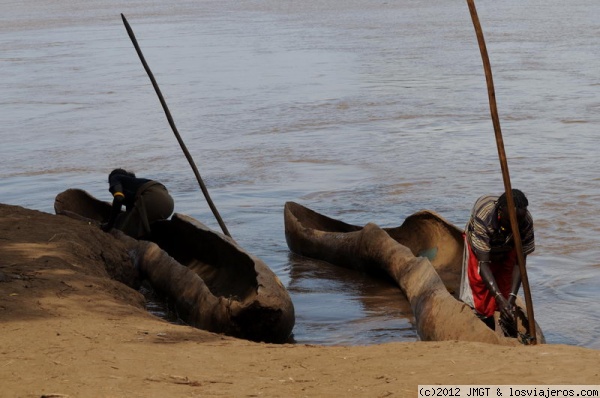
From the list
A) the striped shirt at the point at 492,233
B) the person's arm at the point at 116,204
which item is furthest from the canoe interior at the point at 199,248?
→ the striped shirt at the point at 492,233

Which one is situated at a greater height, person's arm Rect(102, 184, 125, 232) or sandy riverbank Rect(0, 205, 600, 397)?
person's arm Rect(102, 184, 125, 232)

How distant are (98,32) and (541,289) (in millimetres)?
32288

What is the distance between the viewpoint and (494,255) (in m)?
6.89

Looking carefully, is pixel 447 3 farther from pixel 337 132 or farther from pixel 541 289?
pixel 541 289

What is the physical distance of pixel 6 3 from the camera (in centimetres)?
6247

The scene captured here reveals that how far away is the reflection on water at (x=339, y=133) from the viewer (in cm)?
1019

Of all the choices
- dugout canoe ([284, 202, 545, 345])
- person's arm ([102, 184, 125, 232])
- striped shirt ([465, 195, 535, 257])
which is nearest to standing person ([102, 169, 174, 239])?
person's arm ([102, 184, 125, 232])

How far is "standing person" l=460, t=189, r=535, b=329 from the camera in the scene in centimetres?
665

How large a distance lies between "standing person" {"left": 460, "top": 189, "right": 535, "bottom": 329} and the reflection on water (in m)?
1.29

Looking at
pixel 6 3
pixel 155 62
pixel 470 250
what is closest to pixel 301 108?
pixel 155 62

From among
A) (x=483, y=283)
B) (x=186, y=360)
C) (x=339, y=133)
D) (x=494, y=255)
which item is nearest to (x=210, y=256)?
(x=483, y=283)

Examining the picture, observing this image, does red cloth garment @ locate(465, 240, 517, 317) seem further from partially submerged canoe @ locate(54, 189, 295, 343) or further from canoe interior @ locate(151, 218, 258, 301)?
canoe interior @ locate(151, 218, 258, 301)

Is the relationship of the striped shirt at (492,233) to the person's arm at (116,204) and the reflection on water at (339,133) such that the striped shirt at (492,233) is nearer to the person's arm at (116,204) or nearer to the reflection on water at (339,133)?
the reflection on water at (339,133)

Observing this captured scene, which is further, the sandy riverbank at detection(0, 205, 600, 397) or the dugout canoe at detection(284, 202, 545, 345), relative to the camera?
the dugout canoe at detection(284, 202, 545, 345)
